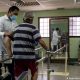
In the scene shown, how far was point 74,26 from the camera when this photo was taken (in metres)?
10.6

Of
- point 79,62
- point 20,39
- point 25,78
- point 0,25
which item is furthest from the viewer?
point 79,62

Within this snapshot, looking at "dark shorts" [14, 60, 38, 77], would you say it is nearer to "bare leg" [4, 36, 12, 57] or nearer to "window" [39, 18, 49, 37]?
"bare leg" [4, 36, 12, 57]

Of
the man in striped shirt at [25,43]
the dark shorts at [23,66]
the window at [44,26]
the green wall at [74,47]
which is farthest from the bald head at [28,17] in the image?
the window at [44,26]

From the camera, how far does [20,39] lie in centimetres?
301

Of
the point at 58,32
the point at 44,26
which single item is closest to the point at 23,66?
the point at 58,32

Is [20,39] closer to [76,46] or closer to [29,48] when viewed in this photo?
[29,48]

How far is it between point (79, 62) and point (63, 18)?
7.62ft

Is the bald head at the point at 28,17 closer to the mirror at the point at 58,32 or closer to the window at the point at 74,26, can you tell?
the mirror at the point at 58,32

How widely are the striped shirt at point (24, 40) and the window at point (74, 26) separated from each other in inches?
304

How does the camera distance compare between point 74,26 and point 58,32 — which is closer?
point 58,32

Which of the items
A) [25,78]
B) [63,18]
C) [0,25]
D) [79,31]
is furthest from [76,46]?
[25,78]

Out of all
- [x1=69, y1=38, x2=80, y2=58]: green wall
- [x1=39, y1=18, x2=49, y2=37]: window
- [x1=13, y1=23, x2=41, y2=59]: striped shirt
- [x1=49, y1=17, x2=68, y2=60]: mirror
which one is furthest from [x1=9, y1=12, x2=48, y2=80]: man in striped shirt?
[x1=39, y1=18, x2=49, y2=37]: window

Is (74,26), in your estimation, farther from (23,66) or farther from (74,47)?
(23,66)

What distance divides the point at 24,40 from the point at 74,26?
7.90m
